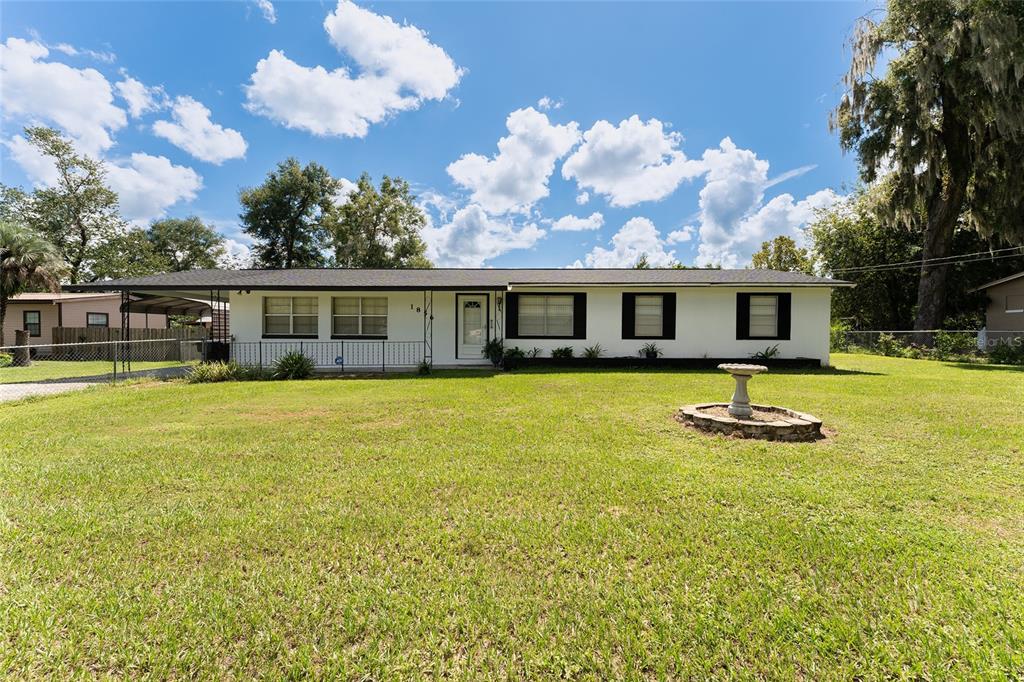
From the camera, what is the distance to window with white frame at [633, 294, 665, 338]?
499 inches

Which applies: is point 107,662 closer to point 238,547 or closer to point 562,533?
point 238,547

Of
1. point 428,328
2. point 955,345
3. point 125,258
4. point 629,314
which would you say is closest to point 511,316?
point 428,328

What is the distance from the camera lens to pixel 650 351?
41.3 feet

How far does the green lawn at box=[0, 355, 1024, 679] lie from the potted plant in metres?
7.26

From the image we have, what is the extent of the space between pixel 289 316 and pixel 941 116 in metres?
24.4

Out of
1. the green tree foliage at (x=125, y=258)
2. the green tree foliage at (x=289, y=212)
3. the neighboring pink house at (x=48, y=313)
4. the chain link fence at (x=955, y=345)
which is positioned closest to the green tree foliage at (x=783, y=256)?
the chain link fence at (x=955, y=345)

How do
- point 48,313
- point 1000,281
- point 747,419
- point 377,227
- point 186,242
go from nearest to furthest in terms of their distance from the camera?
point 747,419
point 1000,281
point 48,313
point 377,227
point 186,242

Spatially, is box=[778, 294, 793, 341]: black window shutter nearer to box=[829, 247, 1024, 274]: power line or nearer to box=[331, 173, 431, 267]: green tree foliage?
box=[829, 247, 1024, 274]: power line

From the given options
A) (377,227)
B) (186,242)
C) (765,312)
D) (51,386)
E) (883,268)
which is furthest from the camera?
(186,242)

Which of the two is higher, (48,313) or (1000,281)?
(1000,281)

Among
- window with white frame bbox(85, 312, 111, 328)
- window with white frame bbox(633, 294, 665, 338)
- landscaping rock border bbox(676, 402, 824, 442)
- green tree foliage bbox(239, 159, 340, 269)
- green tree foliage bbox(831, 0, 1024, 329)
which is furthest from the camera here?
green tree foliage bbox(239, 159, 340, 269)

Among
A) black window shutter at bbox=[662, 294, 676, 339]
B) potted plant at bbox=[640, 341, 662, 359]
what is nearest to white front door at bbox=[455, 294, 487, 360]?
potted plant at bbox=[640, 341, 662, 359]

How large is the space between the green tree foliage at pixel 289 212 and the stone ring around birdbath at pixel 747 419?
104 feet

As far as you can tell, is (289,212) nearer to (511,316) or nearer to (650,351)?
(511,316)
